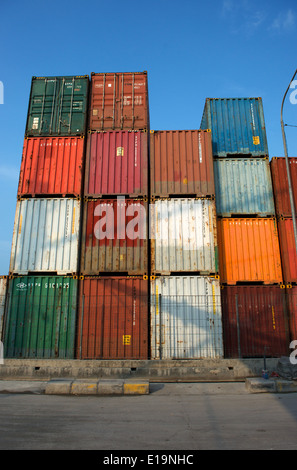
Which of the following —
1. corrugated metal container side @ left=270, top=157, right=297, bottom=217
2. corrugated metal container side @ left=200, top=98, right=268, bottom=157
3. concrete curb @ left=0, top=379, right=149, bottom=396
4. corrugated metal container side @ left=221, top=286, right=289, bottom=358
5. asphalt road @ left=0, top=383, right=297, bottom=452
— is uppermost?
corrugated metal container side @ left=200, top=98, right=268, bottom=157

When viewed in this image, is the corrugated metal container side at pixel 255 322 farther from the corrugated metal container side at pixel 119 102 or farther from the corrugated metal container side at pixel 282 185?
the corrugated metal container side at pixel 119 102

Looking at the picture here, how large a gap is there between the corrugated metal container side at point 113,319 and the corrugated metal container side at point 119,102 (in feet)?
22.1

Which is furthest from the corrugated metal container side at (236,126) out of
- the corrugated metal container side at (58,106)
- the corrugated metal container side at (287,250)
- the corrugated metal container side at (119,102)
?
the corrugated metal container side at (58,106)

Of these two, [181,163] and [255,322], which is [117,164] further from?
[255,322]

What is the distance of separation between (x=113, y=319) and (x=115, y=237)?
9.72 ft

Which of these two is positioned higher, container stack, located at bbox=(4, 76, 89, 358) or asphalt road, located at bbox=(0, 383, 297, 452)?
container stack, located at bbox=(4, 76, 89, 358)

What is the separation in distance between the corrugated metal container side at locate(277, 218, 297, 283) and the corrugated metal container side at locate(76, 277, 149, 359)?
5240 millimetres

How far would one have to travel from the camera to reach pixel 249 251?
11.9 m

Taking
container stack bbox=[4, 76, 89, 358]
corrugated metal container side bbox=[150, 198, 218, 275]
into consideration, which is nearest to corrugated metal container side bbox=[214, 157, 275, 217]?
corrugated metal container side bbox=[150, 198, 218, 275]

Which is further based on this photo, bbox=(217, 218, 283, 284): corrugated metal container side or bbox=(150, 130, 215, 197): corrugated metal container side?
bbox=(150, 130, 215, 197): corrugated metal container side

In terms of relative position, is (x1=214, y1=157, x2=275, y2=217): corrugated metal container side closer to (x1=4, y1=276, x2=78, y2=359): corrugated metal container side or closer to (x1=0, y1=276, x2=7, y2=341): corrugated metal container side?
(x1=4, y1=276, x2=78, y2=359): corrugated metal container side

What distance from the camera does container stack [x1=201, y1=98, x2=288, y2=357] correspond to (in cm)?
1080
